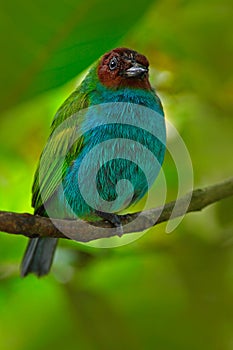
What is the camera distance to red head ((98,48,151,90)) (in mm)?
2049

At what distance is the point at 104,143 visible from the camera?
2.09m

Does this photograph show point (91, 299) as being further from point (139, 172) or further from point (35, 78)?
point (35, 78)

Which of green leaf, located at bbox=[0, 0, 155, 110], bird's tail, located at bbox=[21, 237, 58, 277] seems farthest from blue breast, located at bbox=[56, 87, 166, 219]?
green leaf, located at bbox=[0, 0, 155, 110]

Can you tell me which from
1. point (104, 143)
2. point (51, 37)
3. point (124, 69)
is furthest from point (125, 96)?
point (51, 37)

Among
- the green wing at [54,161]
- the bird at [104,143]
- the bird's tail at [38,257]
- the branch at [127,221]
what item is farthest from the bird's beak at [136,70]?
the bird's tail at [38,257]

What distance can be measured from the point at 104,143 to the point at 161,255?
40cm

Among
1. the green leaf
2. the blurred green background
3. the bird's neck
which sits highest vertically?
the green leaf

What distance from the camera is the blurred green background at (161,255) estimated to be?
2117 mm

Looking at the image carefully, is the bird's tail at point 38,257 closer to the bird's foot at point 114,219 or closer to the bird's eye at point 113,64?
the bird's foot at point 114,219

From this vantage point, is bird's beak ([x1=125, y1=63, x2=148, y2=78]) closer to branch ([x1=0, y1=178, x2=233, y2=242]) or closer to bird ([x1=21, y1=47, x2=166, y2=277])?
bird ([x1=21, y1=47, x2=166, y2=277])

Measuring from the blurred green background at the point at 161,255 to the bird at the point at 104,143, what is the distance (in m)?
0.10

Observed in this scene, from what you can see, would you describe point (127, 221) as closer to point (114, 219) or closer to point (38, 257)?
point (114, 219)

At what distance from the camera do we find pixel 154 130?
6.98 feet

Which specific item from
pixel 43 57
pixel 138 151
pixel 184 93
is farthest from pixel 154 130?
pixel 43 57
